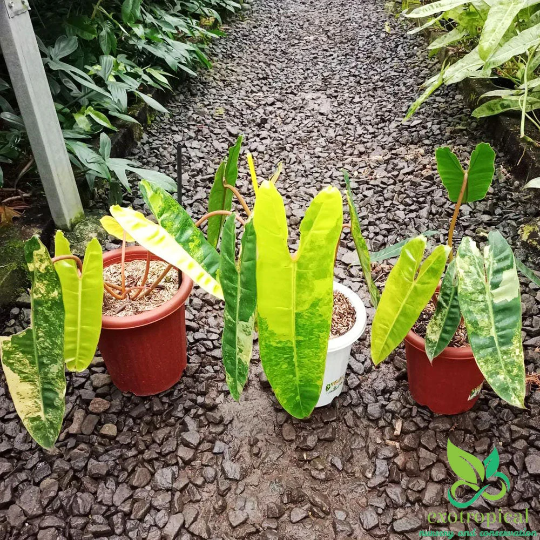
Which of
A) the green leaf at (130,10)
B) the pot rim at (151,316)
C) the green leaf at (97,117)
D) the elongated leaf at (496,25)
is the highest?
the green leaf at (130,10)

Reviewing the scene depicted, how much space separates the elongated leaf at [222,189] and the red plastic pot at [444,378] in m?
0.55

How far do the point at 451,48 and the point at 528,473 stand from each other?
2.70m

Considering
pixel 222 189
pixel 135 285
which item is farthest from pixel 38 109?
pixel 222 189

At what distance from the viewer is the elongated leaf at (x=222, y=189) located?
1154 mm

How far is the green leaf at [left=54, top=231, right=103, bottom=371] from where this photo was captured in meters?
0.97

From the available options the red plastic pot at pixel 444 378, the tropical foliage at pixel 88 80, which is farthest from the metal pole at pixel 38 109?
the red plastic pot at pixel 444 378

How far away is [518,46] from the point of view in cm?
186

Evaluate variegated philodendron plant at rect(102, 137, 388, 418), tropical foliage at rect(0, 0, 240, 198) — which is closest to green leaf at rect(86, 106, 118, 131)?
tropical foliage at rect(0, 0, 240, 198)

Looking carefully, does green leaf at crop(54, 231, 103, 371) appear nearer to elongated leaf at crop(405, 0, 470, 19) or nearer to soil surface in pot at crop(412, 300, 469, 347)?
soil surface in pot at crop(412, 300, 469, 347)

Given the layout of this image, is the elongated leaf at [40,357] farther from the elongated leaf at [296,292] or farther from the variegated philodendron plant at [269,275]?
the elongated leaf at [296,292]

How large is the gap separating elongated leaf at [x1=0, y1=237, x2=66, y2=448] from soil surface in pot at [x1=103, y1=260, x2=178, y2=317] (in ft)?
1.15

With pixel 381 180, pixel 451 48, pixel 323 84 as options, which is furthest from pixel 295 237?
pixel 451 48

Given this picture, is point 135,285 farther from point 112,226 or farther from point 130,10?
point 130,10

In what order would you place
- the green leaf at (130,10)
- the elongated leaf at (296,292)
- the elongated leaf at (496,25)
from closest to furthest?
1. the elongated leaf at (296,292)
2. the elongated leaf at (496,25)
3. the green leaf at (130,10)
